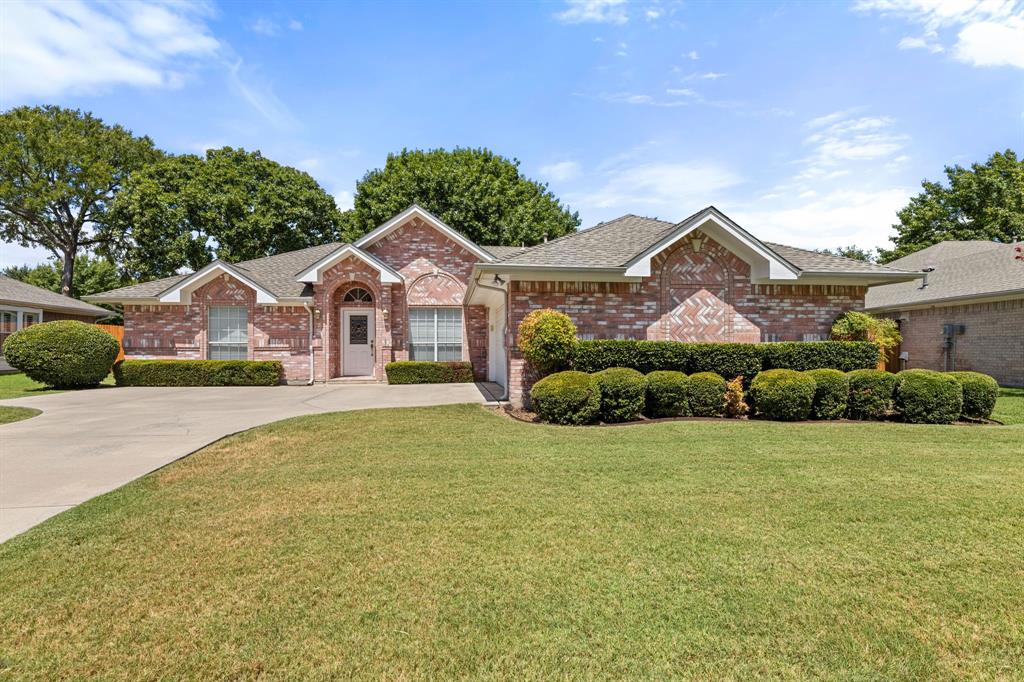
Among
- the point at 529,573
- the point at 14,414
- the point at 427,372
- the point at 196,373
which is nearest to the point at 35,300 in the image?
the point at 196,373

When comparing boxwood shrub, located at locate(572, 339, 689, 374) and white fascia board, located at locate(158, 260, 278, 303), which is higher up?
white fascia board, located at locate(158, 260, 278, 303)

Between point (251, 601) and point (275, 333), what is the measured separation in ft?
52.4

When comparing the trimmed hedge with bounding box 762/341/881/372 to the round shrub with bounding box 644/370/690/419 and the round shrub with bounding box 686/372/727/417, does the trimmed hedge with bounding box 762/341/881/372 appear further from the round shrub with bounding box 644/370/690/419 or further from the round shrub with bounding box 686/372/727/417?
the round shrub with bounding box 644/370/690/419

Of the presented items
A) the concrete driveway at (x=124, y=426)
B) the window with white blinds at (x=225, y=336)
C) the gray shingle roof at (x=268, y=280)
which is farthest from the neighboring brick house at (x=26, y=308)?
the concrete driveway at (x=124, y=426)

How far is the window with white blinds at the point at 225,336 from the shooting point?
17.4 metres

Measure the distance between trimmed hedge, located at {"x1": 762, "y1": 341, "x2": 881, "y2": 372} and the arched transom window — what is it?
12786 mm

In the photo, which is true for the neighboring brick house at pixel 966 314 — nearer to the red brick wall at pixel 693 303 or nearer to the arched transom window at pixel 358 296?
the red brick wall at pixel 693 303

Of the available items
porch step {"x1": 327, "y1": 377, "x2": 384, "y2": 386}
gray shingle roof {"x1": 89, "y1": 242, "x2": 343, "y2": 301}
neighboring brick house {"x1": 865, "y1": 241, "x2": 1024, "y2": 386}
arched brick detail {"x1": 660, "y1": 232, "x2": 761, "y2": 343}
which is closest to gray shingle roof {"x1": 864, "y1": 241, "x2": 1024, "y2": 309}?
neighboring brick house {"x1": 865, "y1": 241, "x2": 1024, "y2": 386}

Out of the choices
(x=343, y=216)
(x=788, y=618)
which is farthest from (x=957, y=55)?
(x=343, y=216)

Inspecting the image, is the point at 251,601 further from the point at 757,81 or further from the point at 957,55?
the point at 957,55

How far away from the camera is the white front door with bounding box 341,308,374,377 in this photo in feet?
57.2

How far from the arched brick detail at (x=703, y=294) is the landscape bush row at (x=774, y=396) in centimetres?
209

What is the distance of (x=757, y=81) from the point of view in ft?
35.1

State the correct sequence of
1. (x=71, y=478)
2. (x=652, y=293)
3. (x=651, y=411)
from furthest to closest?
(x=652, y=293), (x=651, y=411), (x=71, y=478)
